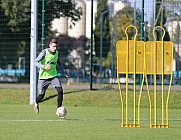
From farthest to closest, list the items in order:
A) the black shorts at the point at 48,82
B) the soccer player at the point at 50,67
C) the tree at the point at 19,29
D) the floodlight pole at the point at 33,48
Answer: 1. the tree at the point at 19,29
2. the floodlight pole at the point at 33,48
3. the black shorts at the point at 48,82
4. the soccer player at the point at 50,67

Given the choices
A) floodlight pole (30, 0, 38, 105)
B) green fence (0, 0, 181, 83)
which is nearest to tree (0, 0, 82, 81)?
green fence (0, 0, 181, 83)

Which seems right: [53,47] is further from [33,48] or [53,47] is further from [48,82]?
[33,48]

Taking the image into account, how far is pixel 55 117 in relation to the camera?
17.4 m

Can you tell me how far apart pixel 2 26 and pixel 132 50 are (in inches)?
656

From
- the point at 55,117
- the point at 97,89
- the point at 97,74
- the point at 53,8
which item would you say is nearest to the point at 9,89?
the point at 97,89

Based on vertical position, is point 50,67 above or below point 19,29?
below

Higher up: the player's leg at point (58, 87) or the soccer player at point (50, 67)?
the soccer player at point (50, 67)

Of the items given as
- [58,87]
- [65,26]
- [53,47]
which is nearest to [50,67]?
[53,47]

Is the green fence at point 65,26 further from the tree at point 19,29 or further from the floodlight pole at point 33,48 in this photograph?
the floodlight pole at point 33,48

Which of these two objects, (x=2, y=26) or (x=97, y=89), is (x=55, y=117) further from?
(x=2, y=26)

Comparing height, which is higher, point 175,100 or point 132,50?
point 132,50

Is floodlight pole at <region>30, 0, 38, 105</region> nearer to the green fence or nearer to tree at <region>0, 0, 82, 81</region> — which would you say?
the green fence

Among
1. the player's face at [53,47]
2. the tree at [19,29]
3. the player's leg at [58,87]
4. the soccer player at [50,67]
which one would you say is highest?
the tree at [19,29]

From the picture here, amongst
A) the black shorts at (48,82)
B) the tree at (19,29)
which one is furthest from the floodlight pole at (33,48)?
the black shorts at (48,82)
